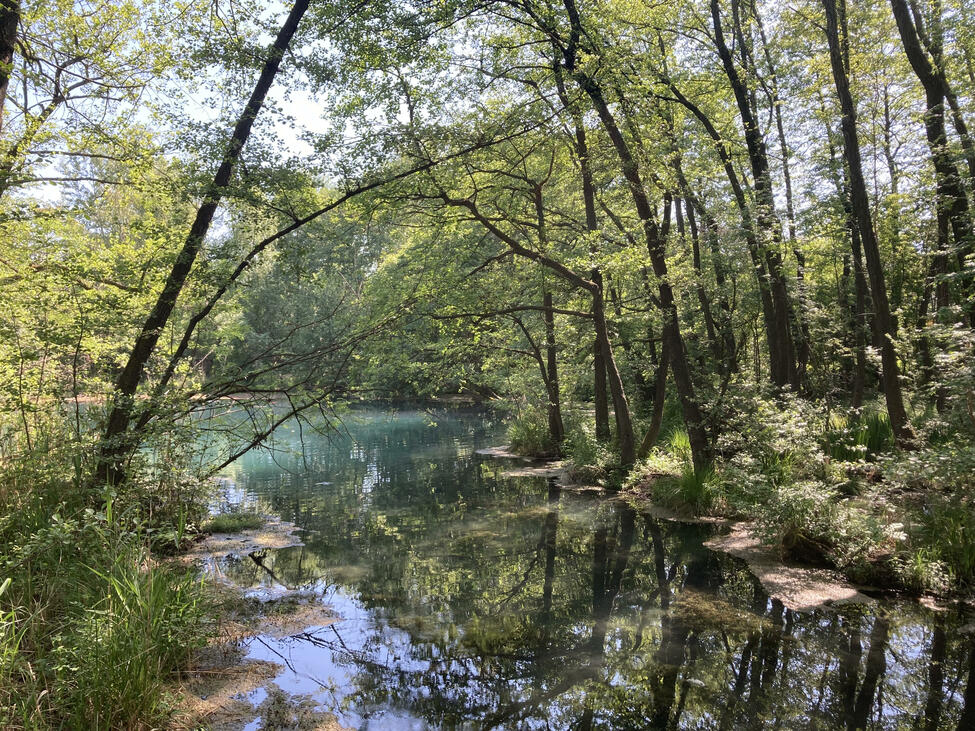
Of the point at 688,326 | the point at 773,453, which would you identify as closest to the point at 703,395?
the point at 773,453

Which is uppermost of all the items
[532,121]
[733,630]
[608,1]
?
[608,1]

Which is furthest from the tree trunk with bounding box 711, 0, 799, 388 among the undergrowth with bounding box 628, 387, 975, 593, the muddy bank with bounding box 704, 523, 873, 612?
the muddy bank with bounding box 704, 523, 873, 612

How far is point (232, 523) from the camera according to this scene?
32.8ft

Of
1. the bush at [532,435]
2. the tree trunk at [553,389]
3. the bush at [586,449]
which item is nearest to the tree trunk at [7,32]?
the tree trunk at [553,389]

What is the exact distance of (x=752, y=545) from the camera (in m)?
7.93

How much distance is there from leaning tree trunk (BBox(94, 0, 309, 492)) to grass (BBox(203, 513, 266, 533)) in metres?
2.96

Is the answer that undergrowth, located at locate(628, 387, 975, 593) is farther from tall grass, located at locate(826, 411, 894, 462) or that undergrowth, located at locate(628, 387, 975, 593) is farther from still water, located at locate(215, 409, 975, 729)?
still water, located at locate(215, 409, 975, 729)

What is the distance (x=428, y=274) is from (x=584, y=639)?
9.19 m

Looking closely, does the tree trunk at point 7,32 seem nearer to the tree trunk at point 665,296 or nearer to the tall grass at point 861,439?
the tree trunk at point 665,296

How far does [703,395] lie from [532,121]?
622 centimetres

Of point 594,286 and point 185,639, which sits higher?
point 594,286

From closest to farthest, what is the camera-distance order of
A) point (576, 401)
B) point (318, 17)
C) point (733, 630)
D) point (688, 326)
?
point (733, 630) < point (318, 17) < point (688, 326) < point (576, 401)

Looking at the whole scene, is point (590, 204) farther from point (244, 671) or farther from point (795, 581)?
point (244, 671)

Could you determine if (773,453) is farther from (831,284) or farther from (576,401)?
(576,401)
